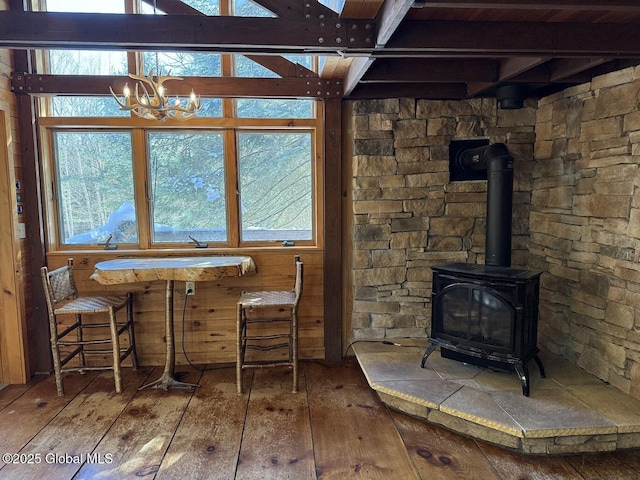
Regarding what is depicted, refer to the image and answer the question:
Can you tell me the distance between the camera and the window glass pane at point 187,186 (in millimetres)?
3271

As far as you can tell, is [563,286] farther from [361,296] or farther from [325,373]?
[325,373]

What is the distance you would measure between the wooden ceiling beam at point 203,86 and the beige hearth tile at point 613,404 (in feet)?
8.46

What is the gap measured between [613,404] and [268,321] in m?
2.20

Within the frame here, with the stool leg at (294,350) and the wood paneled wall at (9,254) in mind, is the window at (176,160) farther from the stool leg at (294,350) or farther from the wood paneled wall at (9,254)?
the stool leg at (294,350)

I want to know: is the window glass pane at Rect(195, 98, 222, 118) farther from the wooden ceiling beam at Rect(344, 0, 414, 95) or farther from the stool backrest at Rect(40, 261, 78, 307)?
the stool backrest at Rect(40, 261, 78, 307)

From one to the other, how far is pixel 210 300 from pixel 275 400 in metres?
0.99

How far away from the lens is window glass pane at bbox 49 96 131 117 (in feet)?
10.4

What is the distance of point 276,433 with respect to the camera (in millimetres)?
2412

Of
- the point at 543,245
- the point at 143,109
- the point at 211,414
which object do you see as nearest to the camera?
the point at 143,109

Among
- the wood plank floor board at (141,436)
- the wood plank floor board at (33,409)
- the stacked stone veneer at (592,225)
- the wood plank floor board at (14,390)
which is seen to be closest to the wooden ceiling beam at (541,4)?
the stacked stone veneer at (592,225)

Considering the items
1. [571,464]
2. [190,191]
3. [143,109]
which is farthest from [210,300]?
[571,464]

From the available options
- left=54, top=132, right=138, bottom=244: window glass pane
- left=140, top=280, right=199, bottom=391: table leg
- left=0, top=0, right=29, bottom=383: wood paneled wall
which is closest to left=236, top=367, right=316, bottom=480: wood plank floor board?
left=140, top=280, right=199, bottom=391: table leg

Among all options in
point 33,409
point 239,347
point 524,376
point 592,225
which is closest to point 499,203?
point 592,225

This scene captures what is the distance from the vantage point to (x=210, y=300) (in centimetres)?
332
